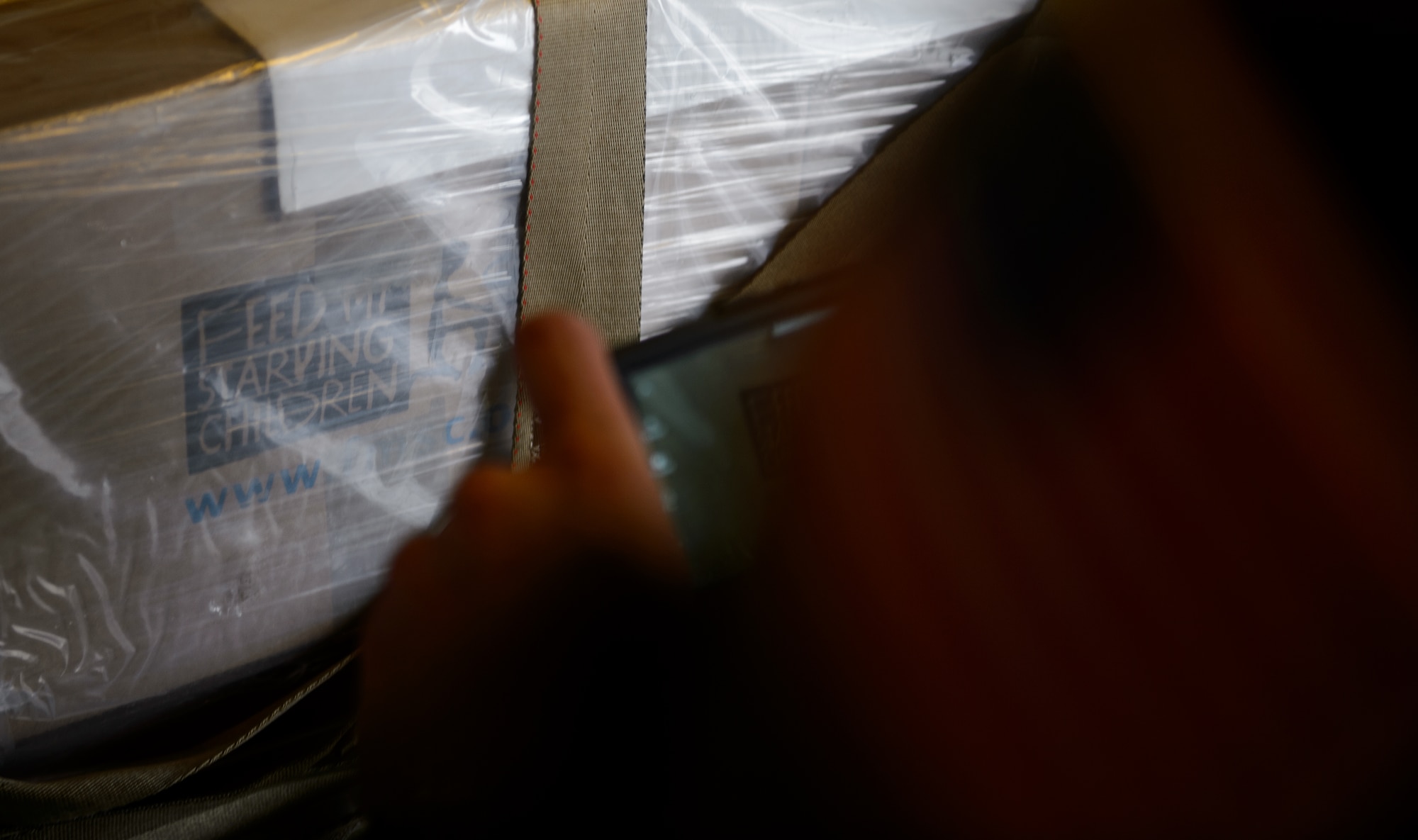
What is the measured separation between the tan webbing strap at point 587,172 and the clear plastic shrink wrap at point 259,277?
20 millimetres

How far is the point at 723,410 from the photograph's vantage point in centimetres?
42

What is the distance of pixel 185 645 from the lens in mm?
516

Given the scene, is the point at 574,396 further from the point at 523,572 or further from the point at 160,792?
the point at 160,792

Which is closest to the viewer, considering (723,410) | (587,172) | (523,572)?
(523,572)

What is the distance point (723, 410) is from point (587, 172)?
0.22 metres

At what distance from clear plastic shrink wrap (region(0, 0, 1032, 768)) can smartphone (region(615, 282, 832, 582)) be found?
0.15 m

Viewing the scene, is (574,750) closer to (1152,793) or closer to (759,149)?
(1152,793)

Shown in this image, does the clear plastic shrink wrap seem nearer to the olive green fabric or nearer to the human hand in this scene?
the olive green fabric

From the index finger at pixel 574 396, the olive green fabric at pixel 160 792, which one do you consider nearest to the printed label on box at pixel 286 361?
the olive green fabric at pixel 160 792

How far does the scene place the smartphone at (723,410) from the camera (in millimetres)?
295

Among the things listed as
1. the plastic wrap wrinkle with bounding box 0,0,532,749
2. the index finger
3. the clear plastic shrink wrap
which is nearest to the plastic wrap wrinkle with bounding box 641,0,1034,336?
the clear plastic shrink wrap

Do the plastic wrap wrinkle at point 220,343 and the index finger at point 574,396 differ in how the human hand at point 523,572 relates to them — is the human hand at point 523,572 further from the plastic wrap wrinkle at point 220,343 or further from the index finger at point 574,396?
the plastic wrap wrinkle at point 220,343

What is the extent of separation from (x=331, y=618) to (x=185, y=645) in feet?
0.29

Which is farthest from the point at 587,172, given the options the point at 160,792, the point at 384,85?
the point at 160,792
